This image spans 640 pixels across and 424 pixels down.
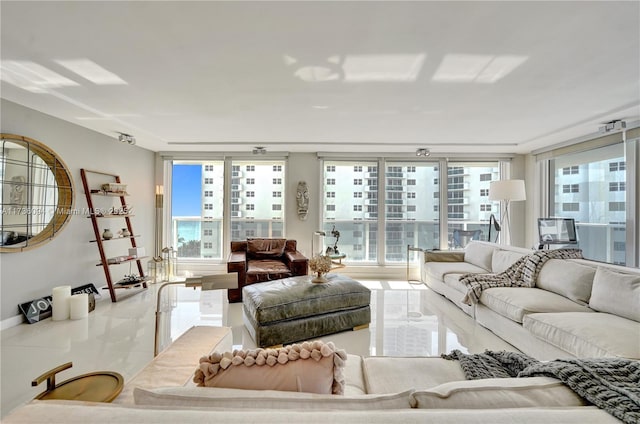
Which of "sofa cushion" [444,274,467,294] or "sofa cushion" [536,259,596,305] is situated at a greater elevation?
"sofa cushion" [536,259,596,305]

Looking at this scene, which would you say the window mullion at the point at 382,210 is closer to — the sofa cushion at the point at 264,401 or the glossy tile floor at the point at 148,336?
the glossy tile floor at the point at 148,336

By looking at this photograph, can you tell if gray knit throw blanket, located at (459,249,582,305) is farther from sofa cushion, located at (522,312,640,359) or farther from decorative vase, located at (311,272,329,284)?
decorative vase, located at (311,272,329,284)

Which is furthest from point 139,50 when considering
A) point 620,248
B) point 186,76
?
point 620,248

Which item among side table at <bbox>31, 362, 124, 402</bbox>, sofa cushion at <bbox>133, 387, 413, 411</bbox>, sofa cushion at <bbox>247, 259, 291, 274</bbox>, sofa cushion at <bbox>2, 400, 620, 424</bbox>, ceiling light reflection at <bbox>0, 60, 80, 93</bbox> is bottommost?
sofa cushion at <bbox>247, 259, 291, 274</bbox>

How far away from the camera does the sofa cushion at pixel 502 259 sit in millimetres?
3732

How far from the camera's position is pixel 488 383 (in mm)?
899

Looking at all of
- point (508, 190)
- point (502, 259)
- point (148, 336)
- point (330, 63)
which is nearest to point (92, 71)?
point (330, 63)

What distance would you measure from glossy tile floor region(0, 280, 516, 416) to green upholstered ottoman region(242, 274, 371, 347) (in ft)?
0.47

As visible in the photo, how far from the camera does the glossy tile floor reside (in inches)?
95.0

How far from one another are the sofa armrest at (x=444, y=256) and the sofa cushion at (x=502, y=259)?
709mm

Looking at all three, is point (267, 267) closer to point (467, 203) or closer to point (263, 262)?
point (263, 262)

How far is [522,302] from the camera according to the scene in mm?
2695

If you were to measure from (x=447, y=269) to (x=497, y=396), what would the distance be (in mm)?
3725

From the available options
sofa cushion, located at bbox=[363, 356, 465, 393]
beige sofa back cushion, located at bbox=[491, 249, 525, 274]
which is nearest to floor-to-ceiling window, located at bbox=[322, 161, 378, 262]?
beige sofa back cushion, located at bbox=[491, 249, 525, 274]
